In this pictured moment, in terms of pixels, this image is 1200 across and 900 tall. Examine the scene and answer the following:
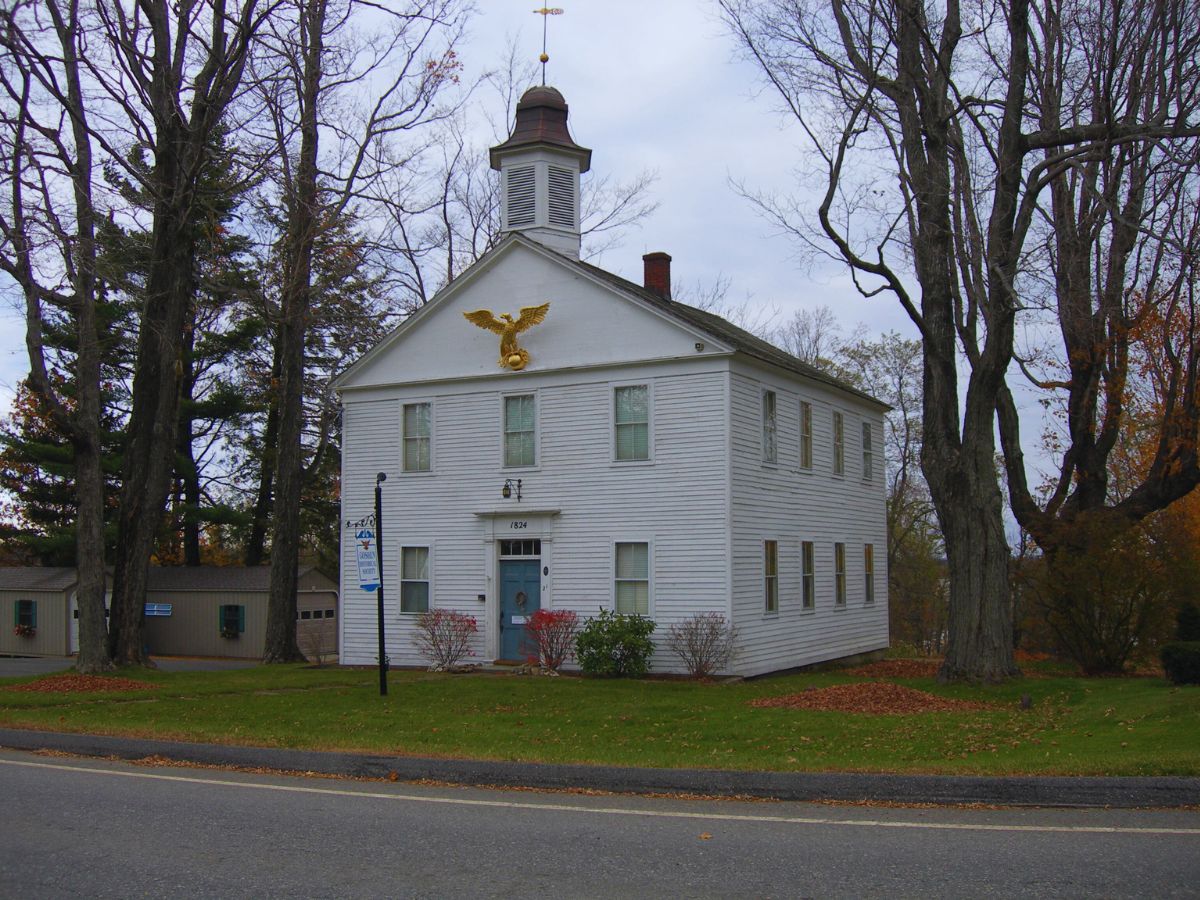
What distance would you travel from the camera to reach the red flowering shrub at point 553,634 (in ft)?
73.8

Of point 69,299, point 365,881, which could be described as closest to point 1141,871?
point 365,881

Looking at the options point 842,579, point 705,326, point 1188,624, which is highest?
point 705,326

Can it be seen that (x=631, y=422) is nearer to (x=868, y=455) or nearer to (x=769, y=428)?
(x=769, y=428)

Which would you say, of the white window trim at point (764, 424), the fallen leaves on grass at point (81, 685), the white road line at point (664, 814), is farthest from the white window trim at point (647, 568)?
the white road line at point (664, 814)

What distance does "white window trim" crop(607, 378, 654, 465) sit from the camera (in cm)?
2281

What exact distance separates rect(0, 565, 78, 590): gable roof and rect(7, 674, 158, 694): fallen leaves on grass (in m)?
19.3

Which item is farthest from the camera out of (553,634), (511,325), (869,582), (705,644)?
(869,582)

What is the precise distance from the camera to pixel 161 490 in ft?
79.9

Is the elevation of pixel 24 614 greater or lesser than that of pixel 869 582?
lesser

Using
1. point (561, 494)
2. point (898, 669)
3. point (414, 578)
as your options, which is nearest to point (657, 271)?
point (561, 494)

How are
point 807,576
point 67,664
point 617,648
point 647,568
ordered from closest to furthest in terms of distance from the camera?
point 617,648 → point 647,568 → point 807,576 → point 67,664

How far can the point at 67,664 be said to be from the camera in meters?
34.3

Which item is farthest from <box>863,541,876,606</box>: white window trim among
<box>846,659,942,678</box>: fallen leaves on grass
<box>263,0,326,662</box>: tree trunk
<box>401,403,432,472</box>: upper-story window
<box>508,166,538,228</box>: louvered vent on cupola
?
<box>263,0,326,662</box>: tree trunk

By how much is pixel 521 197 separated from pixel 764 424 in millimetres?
7509
